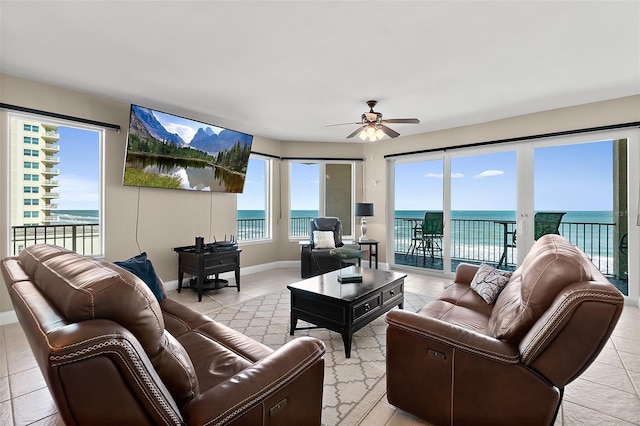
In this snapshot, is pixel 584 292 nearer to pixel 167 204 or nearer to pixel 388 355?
pixel 388 355

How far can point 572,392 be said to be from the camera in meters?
1.98

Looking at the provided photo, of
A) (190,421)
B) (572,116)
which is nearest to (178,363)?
(190,421)

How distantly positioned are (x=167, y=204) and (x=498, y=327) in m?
4.16

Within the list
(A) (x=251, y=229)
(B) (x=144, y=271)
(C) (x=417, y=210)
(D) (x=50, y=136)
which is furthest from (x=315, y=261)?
(D) (x=50, y=136)

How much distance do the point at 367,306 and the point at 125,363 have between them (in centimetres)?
213

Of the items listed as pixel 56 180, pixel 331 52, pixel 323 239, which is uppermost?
pixel 331 52

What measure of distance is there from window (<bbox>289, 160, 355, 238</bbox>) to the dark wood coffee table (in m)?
3.17

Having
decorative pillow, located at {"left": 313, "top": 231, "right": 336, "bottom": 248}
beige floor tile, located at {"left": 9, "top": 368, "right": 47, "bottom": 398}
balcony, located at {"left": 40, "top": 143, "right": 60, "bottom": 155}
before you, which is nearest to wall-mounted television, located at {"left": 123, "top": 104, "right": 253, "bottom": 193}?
balcony, located at {"left": 40, "top": 143, "right": 60, "bottom": 155}

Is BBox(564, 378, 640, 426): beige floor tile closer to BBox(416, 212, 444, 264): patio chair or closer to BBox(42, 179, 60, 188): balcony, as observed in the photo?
BBox(416, 212, 444, 264): patio chair

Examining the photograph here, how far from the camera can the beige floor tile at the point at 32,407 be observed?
5.70ft

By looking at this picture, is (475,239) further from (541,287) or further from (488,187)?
(541,287)

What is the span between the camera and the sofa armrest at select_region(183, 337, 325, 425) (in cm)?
97

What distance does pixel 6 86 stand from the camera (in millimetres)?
2980

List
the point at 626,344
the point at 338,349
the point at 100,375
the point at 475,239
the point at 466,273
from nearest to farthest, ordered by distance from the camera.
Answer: the point at 100,375
the point at 338,349
the point at 626,344
the point at 466,273
the point at 475,239
